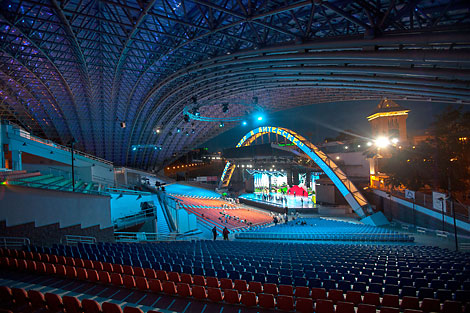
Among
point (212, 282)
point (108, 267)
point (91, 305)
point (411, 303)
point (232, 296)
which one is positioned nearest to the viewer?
point (91, 305)

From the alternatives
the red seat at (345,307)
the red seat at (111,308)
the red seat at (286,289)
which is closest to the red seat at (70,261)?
the red seat at (111,308)

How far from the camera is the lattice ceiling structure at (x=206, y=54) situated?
11391 millimetres

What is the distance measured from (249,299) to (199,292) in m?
1.26

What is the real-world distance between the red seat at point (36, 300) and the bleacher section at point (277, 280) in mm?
323

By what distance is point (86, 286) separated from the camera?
22.4 feet

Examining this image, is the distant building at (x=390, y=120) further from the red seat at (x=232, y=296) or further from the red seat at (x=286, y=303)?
the red seat at (x=232, y=296)

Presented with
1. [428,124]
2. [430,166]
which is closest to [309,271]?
[430,166]

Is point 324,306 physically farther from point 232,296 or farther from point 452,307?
point 452,307

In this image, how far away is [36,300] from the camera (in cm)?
509

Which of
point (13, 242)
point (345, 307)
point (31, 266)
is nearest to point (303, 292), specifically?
point (345, 307)

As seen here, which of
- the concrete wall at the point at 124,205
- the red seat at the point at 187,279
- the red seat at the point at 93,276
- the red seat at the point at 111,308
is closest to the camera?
the red seat at the point at 111,308

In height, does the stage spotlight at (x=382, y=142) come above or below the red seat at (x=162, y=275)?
above

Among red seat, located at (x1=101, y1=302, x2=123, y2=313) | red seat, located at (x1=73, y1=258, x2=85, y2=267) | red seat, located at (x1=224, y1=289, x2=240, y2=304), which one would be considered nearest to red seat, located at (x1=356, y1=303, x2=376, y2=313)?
red seat, located at (x1=224, y1=289, x2=240, y2=304)

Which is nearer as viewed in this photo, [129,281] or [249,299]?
[249,299]
